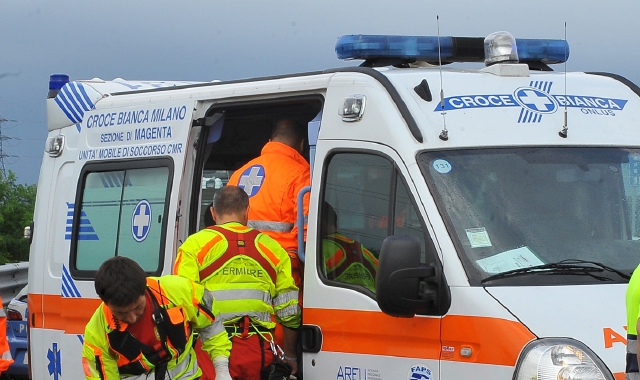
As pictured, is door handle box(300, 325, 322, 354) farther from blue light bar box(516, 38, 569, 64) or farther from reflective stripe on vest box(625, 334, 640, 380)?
blue light bar box(516, 38, 569, 64)

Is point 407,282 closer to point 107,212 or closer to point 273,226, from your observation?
point 273,226

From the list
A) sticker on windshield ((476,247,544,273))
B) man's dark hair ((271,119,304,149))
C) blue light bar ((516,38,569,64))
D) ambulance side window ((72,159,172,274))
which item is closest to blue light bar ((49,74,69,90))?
ambulance side window ((72,159,172,274))

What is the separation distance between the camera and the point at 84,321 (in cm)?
687

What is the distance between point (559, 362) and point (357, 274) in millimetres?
1311

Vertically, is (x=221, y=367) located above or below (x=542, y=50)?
below

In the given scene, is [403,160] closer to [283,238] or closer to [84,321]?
[283,238]

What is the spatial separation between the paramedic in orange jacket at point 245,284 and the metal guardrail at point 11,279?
7136 millimetres

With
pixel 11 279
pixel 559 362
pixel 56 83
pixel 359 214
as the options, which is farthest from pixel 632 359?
pixel 11 279

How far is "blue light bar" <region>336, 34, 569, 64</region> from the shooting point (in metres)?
6.46

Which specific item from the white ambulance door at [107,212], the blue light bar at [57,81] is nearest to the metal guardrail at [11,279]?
the blue light bar at [57,81]

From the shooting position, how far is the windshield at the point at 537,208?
16.2ft

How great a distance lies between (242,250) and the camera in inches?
228

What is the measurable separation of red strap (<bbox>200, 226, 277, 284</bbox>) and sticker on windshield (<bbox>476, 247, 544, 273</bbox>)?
134cm

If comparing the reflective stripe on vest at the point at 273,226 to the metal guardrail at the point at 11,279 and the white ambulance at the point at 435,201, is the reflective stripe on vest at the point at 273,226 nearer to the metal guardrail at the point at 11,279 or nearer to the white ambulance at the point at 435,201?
the white ambulance at the point at 435,201
